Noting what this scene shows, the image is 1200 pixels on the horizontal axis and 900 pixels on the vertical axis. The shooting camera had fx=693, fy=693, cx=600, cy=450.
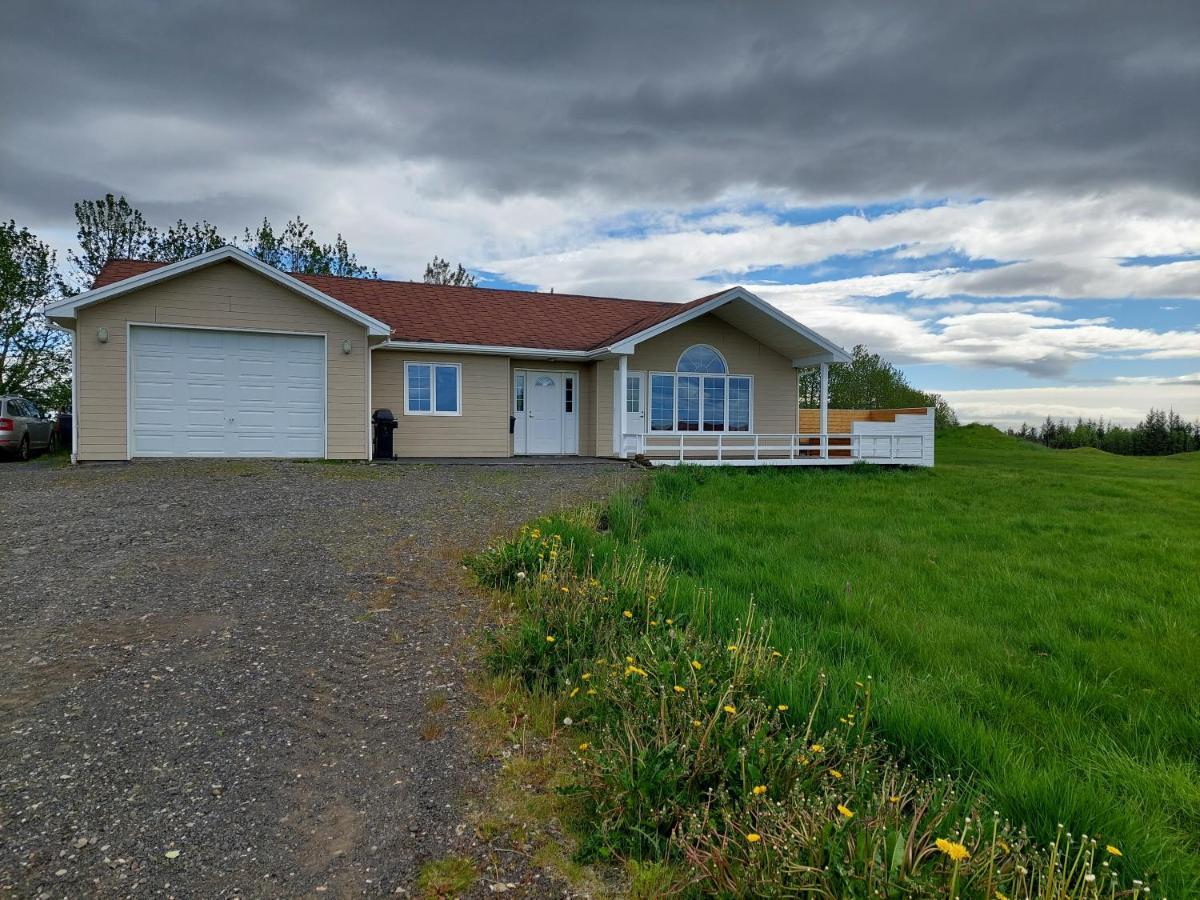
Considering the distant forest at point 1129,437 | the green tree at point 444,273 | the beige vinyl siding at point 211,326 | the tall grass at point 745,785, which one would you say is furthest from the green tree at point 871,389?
the tall grass at point 745,785

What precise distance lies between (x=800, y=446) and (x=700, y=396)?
2916mm

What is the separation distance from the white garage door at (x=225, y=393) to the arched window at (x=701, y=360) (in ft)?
29.4

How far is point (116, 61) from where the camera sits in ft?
46.8

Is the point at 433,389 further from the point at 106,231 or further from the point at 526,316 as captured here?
the point at 106,231

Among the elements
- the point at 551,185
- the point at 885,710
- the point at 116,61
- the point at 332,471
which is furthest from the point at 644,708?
the point at 116,61

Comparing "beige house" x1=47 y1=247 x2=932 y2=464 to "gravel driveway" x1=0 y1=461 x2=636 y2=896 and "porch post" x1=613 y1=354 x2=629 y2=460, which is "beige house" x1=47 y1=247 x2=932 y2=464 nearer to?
"porch post" x1=613 y1=354 x2=629 y2=460

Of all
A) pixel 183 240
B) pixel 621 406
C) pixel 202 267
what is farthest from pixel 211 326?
pixel 183 240

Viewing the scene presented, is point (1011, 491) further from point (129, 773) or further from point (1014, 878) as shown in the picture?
point (129, 773)

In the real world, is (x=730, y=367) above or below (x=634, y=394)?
above

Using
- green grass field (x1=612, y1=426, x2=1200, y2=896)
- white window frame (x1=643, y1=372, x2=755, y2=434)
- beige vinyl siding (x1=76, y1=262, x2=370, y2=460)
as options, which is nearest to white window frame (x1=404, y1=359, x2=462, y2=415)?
beige vinyl siding (x1=76, y1=262, x2=370, y2=460)

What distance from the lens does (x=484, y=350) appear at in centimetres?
1656

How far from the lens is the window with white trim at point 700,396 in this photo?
59.6 ft

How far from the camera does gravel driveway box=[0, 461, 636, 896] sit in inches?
106

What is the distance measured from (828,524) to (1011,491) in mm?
6309
